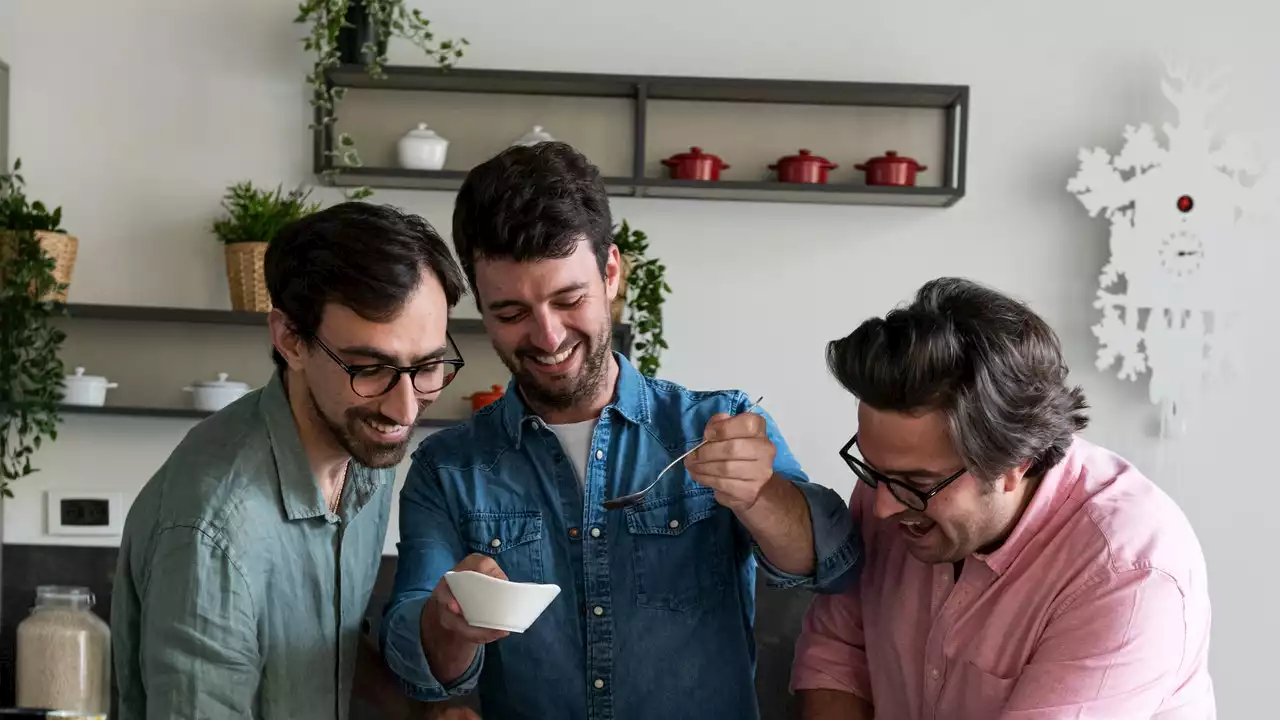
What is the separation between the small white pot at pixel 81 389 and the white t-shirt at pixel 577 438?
2154 millimetres

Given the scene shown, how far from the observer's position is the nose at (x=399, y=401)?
1.49 meters

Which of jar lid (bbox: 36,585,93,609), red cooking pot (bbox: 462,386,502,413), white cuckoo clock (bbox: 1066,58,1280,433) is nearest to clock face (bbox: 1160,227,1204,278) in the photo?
white cuckoo clock (bbox: 1066,58,1280,433)

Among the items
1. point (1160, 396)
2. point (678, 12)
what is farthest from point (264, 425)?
point (1160, 396)

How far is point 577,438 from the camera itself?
1747 millimetres

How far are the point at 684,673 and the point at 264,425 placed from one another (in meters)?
0.67

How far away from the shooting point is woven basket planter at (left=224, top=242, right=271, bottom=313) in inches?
130

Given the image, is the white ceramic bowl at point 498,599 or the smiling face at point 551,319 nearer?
the white ceramic bowl at point 498,599

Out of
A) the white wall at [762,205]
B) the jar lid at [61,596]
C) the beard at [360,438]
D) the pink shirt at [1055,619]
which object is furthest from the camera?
the white wall at [762,205]

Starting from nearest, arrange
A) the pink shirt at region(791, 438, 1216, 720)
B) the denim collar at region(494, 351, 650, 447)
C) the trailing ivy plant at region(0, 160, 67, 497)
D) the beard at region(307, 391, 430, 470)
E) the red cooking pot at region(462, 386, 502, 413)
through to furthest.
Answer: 1. the pink shirt at region(791, 438, 1216, 720)
2. the beard at region(307, 391, 430, 470)
3. the denim collar at region(494, 351, 650, 447)
4. the trailing ivy plant at region(0, 160, 67, 497)
5. the red cooking pot at region(462, 386, 502, 413)

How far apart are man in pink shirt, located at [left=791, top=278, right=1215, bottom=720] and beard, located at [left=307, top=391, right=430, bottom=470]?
23.2 inches

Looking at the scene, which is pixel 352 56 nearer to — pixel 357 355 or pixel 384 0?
pixel 384 0

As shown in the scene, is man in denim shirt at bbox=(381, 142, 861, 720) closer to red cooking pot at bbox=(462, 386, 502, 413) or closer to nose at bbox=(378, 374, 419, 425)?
nose at bbox=(378, 374, 419, 425)

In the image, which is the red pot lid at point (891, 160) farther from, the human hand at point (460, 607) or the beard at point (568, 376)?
the human hand at point (460, 607)

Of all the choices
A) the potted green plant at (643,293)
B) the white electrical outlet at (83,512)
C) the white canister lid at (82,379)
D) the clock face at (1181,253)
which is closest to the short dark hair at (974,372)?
the potted green plant at (643,293)
